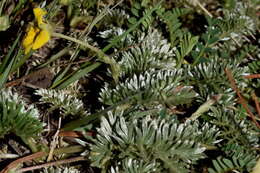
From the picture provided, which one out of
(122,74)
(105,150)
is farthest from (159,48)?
(105,150)

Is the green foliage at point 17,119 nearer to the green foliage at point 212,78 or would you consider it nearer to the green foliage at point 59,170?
the green foliage at point 59,170

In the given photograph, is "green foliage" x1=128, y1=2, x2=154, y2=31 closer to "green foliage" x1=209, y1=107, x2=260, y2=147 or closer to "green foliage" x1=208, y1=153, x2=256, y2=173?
"green foliage" x1=209, y1=107, x2=260, y2=147

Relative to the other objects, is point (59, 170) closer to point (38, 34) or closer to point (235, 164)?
point (38, 34)

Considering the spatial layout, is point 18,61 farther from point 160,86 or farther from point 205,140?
point 205,140

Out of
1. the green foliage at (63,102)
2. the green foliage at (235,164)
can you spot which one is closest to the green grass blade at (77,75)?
the green foliage at (63,102)

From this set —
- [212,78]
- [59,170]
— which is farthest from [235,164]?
[59,170]

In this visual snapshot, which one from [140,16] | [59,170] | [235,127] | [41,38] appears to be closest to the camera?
[41,38]
